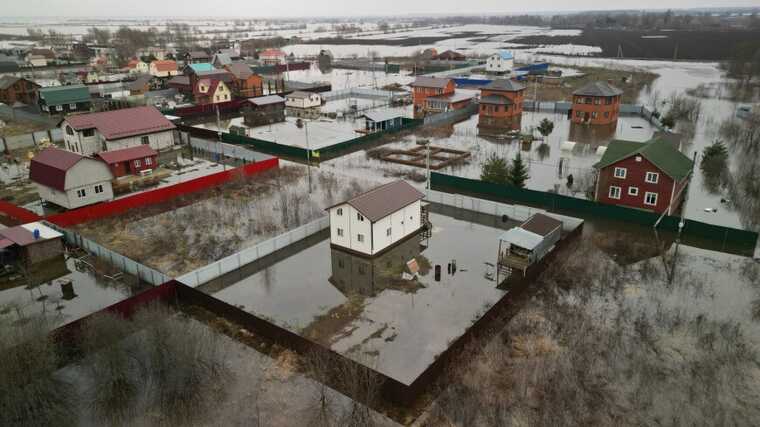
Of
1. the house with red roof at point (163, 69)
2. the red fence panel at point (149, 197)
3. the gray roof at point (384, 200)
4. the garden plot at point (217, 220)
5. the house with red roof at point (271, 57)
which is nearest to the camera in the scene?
the gray roof at point (384, 200)

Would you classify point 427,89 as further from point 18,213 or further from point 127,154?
point 18,213

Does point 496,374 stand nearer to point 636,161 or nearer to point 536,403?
point 536,403

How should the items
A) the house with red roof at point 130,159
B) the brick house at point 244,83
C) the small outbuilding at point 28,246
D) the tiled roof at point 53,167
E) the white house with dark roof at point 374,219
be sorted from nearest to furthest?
the white house with dark roof at point 374,219, the small outbuilding at point 28,246, the tiled roof at point 53,167, the house with red roof at point 130,159, the brick house at point 244,83

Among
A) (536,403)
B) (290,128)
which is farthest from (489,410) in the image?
(290,128)

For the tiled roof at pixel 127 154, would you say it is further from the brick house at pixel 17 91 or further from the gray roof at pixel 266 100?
the brick house at pixel 17 91

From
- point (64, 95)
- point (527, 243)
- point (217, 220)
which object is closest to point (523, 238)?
point (527, 243)

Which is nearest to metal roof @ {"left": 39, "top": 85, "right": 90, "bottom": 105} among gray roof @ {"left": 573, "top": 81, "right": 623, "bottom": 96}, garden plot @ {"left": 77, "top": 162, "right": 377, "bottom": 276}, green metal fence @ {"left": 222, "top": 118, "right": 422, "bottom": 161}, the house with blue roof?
green metal fence @ {"left": 222, "top": 118, "right": 422, "bottom": 161}

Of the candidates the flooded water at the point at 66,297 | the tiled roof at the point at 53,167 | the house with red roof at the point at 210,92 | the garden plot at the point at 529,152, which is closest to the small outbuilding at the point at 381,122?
the garden plot at the point at 529,152
